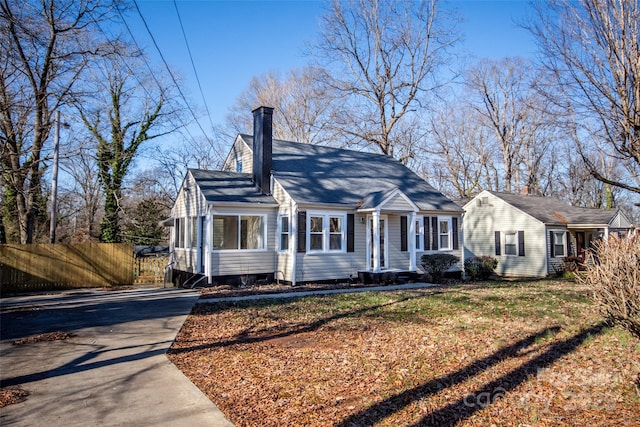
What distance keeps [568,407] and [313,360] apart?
324 centimetres

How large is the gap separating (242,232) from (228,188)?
76.4 inches

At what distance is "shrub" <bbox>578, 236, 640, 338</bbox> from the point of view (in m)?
5.22

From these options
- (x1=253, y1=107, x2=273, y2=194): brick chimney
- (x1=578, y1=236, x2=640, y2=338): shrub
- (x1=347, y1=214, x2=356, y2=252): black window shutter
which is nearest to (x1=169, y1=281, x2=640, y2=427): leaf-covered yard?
(x1=578, y1=236, x2=640, y2=338): shrub

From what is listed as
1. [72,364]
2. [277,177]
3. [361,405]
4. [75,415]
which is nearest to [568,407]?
[361,405]

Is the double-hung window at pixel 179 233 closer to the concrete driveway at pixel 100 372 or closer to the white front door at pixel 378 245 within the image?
the concrete driveway at pixel 100 372

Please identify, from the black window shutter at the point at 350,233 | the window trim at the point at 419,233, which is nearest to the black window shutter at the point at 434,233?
the window trim at the point at 419,233

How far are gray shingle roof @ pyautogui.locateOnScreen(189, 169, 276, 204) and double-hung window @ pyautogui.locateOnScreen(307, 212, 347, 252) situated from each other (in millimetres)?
1760

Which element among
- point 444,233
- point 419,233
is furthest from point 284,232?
point 444,233

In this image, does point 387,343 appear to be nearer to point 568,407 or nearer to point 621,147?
point 568,407

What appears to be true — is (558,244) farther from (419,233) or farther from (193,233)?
(193,233)

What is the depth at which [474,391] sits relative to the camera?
5.03 meters

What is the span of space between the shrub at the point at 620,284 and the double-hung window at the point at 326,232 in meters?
10.6

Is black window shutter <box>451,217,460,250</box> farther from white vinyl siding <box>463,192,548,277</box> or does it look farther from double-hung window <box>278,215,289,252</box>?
double-hung window <box>278,215,289,252</box>

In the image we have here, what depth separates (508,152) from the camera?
36.4 meters
